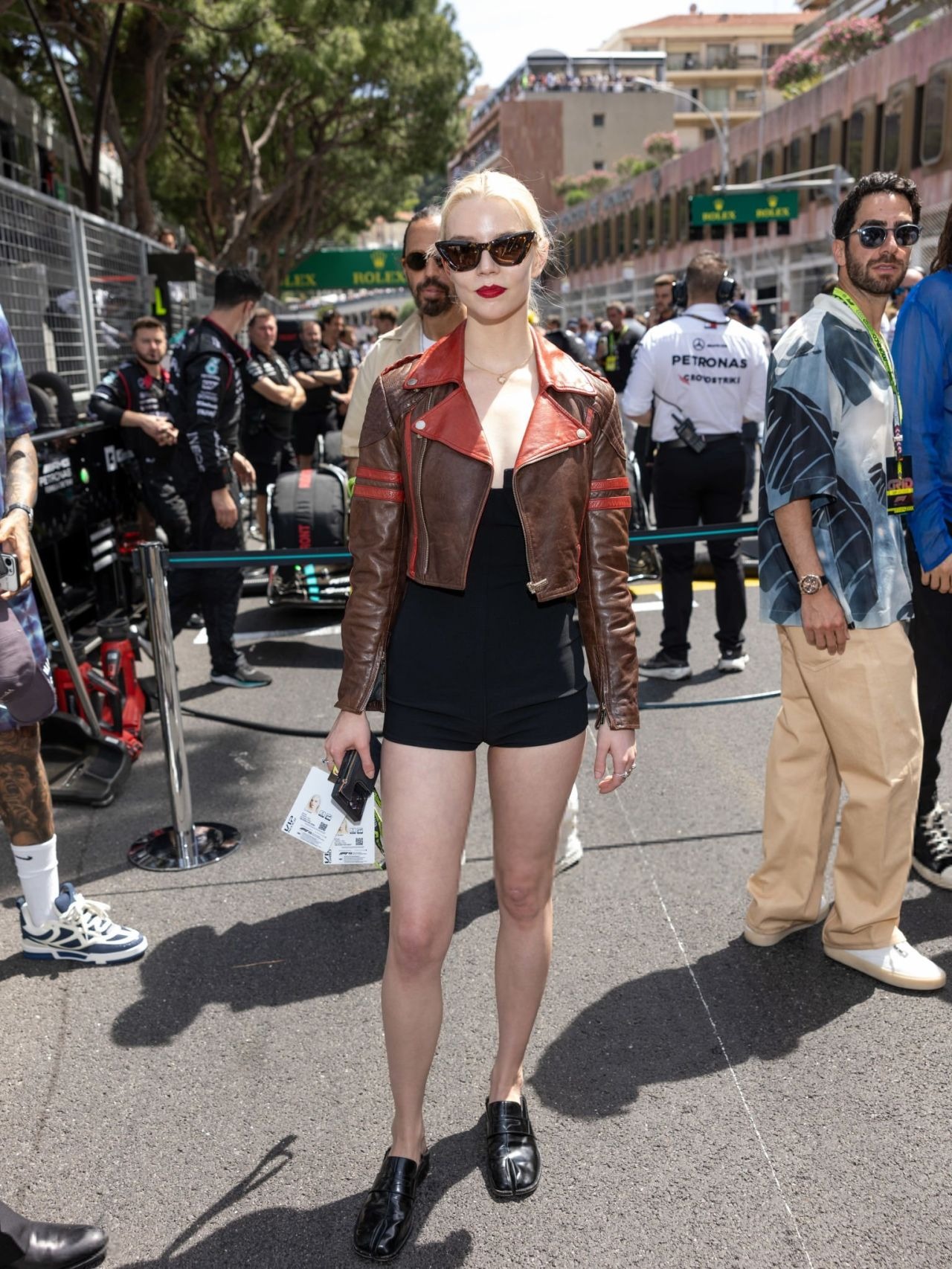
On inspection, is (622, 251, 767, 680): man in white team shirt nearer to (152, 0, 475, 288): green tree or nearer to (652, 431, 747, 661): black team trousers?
(652, 431, 747, 661): black team trousers

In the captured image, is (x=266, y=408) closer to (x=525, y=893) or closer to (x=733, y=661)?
(x=733, y=661)

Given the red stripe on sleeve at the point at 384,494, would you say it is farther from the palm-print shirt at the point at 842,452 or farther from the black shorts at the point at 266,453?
the black shorts at the point at 266,453

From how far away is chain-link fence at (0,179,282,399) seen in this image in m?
7.07

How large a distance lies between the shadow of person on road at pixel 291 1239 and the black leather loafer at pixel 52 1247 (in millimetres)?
81

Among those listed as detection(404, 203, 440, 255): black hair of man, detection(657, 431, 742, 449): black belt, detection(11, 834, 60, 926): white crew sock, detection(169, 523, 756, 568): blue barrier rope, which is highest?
detection(404, 203, 440, 255): black hair of man

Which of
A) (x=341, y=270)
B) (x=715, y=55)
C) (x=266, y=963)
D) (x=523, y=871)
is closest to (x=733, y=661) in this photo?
(x=266, y=963)

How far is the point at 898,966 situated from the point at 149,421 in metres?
5.15

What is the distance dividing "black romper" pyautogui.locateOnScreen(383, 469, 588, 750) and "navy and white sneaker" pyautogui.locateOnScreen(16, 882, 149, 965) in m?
1.69

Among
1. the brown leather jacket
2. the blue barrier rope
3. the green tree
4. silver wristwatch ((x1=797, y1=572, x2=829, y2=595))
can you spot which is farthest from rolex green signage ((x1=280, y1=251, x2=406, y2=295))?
the brown leather jacket

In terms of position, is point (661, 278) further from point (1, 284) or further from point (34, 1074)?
point (34, 1074)

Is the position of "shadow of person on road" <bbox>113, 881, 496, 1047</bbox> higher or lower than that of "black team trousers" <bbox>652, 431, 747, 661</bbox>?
lower

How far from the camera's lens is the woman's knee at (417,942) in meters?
2.38

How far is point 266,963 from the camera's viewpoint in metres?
3.63

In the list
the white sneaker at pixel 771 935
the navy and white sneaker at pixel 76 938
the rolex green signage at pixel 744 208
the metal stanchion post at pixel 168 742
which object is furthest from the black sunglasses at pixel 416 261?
the rolex green signage at pixel 744 208
